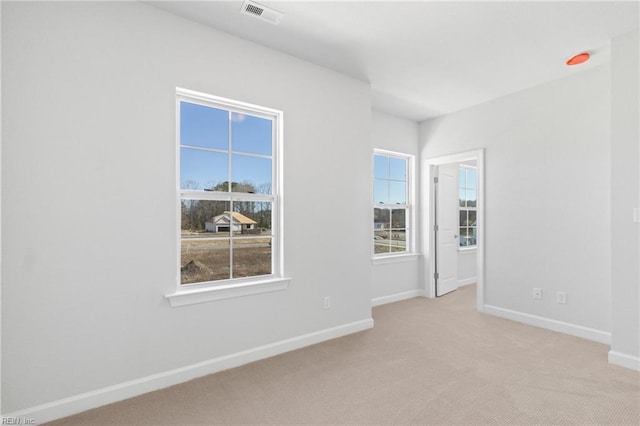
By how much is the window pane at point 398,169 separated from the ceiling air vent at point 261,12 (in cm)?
293

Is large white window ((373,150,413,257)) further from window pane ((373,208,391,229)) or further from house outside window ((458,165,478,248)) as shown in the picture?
house outside window ((458,165,478,248))

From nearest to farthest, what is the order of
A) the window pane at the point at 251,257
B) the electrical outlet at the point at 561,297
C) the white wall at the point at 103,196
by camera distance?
the white wall at the point at 103,196, the window pane at the point at 251,257, the electrical outlet at the point at 561,297

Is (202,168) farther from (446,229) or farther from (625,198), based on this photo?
(446,229)

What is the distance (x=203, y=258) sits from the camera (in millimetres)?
2691

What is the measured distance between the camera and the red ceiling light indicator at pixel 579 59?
2964 millimetres

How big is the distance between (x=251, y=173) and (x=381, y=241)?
2.55 metres

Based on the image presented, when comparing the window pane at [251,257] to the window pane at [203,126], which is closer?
the window pane at [203,126]

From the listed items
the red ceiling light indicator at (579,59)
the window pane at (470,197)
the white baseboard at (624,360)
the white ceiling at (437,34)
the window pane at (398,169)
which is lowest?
the white baseboard at (624,360)

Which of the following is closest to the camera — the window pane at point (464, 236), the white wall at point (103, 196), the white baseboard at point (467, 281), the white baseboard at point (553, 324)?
the white wall at point (103, 196)

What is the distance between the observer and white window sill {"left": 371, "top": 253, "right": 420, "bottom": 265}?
4605 millimetres

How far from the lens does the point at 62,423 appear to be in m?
1.97

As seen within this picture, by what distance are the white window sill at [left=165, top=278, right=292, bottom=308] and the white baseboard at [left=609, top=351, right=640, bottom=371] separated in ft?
9.05

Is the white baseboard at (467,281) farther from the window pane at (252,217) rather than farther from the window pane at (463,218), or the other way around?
the window pane at (252,217)

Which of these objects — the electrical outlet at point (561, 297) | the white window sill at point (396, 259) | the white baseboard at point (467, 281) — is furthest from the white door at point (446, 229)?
the electrical outlet at point (561, 297)
